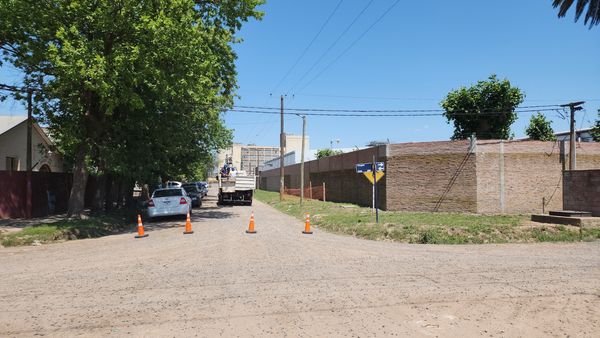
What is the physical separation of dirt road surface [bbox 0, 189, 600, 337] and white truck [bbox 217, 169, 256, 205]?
23.7 m

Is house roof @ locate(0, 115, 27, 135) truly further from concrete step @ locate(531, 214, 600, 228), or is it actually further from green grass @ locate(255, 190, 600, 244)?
concrete step @ locate(531, 214, 600, 228)

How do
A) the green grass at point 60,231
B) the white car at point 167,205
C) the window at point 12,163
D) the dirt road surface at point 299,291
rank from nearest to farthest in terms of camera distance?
the dirt road surface at point 299,291 < the green grass at point 60,231 < the white car at point 167,205 < the window at point 12,163

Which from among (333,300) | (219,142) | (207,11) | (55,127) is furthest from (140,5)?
(219,142)

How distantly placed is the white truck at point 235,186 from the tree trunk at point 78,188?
17450 mm

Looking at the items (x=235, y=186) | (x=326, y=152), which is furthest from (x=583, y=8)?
(x=326, y=152)

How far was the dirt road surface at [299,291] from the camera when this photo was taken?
19.1 ft

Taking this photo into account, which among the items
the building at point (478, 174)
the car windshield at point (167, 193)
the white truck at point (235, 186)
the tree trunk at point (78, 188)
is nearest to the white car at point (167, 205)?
the car windshield at point (167, 193)

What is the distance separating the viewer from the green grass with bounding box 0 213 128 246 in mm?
14625

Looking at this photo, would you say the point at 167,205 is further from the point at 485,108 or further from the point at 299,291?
the point at 485,108

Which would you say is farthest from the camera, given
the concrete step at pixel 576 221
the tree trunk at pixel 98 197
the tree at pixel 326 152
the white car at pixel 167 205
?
the tree at pixel 326 152

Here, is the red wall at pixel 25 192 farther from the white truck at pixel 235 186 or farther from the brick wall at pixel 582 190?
the brick wall at pixel 582 190

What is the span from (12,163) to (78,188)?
9.33 meters

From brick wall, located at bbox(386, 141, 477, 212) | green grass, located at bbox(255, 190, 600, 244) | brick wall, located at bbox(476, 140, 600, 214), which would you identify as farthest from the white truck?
green grass, located at bbox(255, 190, 600, 244)

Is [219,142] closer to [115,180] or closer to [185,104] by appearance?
[115,180]
